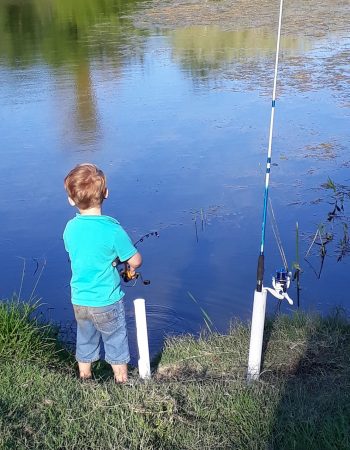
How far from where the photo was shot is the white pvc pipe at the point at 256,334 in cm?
350

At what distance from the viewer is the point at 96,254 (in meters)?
3.49

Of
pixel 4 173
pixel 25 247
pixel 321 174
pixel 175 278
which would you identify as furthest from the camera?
pixel 4 173

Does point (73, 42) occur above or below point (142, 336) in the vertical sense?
below

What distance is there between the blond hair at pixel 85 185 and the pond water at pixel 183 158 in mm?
1601

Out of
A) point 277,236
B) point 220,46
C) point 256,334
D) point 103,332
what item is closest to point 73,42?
point 220,46

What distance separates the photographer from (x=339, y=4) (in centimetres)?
1923

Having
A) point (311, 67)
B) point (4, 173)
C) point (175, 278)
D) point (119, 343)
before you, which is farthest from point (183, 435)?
point (311, 67)

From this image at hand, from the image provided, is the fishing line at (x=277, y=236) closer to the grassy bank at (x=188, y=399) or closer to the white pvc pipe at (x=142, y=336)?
the grassy bank at (x=188, y=399)

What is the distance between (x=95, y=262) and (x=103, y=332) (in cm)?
42

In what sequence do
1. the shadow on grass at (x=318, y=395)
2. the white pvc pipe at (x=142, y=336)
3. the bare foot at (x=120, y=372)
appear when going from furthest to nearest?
the bare foot at (x=120, y=372), the white pvc pipe at (x=142, y=336), the shadow on grass at (x=318, y=395)

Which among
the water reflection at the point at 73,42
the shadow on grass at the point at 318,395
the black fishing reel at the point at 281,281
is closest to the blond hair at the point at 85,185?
the black fishing reel at the point at 281,281

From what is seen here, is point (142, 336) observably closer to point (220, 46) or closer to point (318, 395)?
point (318, 395)

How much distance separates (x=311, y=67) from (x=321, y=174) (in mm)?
5071

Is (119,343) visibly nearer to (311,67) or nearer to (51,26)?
(311,67)
